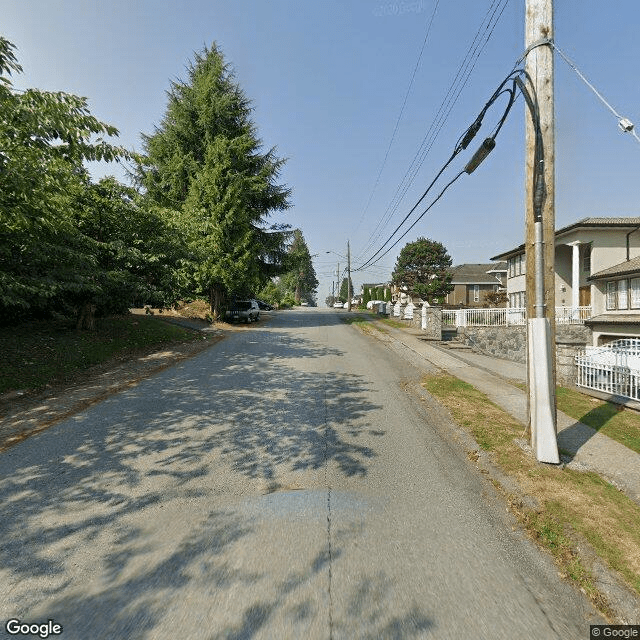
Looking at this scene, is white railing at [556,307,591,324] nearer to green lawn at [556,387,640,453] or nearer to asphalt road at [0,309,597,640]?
green lawn at [556,387,640,453]

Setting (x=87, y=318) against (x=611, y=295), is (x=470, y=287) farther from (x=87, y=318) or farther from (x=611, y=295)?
(x=87, y=318)

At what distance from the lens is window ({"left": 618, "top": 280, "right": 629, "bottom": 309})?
59.8 feet

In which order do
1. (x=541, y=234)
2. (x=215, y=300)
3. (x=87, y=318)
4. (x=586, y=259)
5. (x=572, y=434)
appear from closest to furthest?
1. (x=541, y=234)
2. (x=572, y=434)
3. (x=87, y=318)
4. (x=215, y=300)
5. (x=586, y=259)

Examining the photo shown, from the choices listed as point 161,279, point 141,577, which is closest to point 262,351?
point 161,279

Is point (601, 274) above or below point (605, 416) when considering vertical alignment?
above

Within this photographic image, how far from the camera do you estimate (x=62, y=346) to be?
1070 cm

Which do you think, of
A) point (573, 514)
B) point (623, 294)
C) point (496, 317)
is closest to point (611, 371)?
point (573, 514)

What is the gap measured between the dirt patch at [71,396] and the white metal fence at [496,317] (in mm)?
13646

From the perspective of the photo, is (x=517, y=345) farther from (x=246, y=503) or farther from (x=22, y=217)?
(x=22, y=217)

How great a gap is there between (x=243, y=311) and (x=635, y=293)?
21.8 meters

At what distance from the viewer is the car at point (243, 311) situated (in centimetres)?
2372

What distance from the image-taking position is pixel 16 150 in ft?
18.7

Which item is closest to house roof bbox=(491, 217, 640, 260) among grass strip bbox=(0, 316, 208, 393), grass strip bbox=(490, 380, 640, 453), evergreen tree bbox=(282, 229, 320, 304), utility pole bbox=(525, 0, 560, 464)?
grass strip bbox=(490, 380, 640, 453)

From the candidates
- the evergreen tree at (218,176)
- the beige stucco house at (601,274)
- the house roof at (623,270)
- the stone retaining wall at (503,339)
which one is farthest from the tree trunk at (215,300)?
the house roof at (623,270)
